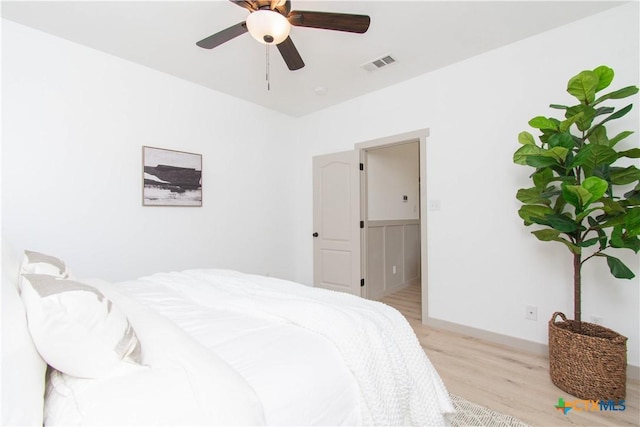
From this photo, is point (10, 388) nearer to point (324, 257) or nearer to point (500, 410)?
point (500, 410)

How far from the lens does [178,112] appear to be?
311 cm

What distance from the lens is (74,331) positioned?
Result: 77 cm

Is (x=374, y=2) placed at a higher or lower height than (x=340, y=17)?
higher

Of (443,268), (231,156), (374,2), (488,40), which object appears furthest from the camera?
(231,156)

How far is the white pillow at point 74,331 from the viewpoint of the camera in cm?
75

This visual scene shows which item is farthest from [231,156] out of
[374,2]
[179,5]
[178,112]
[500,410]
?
[500,410]

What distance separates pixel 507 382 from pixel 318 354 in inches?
69.3

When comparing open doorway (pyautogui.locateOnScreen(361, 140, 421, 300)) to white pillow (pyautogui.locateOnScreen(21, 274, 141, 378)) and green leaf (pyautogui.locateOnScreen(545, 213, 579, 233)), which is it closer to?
green leaf (pyautogui.locateOnScreen(545, 213, 579, 233))

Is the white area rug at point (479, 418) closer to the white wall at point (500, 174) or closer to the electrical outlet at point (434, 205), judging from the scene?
the white wall at point (500, 174)

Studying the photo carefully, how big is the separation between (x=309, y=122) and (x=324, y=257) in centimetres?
196

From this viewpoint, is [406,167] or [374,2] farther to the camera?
[406,167]

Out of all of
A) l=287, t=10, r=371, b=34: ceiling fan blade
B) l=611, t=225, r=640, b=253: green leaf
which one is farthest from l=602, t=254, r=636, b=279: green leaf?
l=287, t=10, r=371, b=34: ceiling fan blade

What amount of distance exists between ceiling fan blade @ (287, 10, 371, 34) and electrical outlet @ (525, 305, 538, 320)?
255 centimetres


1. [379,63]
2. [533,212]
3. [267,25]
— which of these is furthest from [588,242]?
[267,25]
